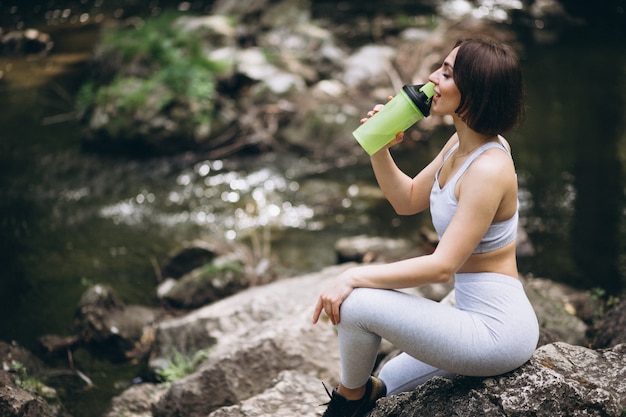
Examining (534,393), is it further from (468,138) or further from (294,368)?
(294,368)

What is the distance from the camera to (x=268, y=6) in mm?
11531

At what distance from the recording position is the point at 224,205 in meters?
7.33

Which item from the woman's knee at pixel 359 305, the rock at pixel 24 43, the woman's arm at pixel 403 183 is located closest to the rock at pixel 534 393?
the woman's knee at pixel 359 305

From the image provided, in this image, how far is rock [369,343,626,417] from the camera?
231 centimetres

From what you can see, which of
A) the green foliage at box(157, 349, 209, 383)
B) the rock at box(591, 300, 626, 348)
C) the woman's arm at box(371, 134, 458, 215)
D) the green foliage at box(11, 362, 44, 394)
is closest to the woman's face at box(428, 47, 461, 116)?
the woman's arm at box(371, 134, 458, 215)

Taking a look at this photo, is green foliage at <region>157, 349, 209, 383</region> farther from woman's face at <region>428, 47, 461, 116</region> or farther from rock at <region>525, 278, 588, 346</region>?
woman's face at <region>428, 47, 461, 116</region>

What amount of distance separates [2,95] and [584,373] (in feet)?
29.4

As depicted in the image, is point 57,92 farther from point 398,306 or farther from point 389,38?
point 398,306

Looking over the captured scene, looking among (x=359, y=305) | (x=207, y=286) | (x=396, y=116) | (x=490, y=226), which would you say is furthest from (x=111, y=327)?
(x=490, y=226)

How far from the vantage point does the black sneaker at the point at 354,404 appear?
2576 millimetres

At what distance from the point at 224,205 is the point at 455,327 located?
17.1 ft

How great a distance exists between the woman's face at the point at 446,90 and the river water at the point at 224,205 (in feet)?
10.3

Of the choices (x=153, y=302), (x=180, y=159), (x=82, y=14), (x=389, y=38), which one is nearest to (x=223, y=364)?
(x=153, y=302)

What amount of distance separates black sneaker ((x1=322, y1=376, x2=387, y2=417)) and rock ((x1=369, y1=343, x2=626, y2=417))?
37 mm
